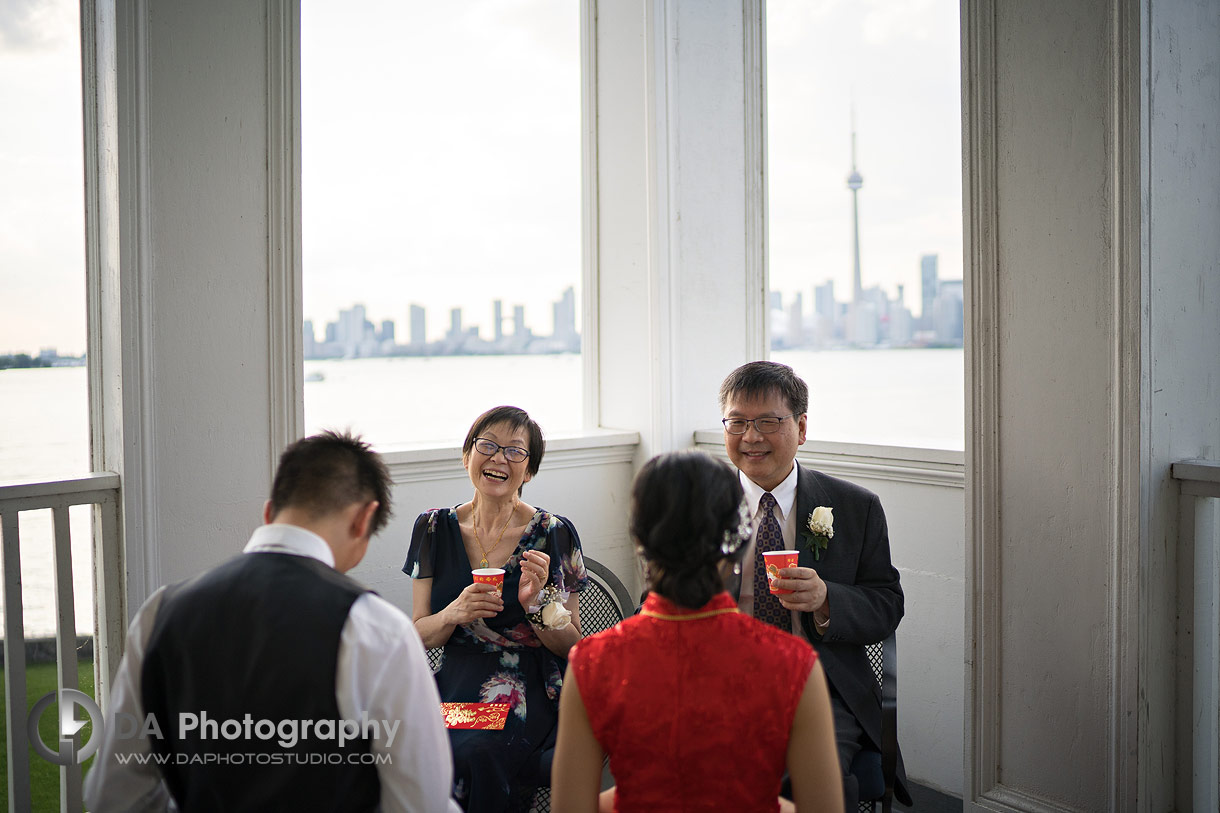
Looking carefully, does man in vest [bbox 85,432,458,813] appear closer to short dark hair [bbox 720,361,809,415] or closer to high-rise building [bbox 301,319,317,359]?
short dark hair [bbox 720,361,809,415]

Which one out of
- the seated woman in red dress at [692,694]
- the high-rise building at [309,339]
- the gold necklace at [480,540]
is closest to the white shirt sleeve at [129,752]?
the seated woman in red dress at [692,694]

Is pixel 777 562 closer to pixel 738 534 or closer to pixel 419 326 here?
pixel 738 534

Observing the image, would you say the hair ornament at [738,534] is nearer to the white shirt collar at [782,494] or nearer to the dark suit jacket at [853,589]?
the dark suit jacket at [853,589]

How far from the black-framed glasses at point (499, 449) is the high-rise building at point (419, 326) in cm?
125

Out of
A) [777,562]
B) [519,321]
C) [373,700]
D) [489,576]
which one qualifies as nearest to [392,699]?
[373,700]

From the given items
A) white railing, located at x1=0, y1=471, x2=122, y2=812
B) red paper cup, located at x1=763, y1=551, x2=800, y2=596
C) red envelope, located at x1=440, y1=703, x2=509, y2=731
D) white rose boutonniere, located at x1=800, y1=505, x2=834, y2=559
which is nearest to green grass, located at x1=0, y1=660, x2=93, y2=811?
white railing, located at x1=0, y1=471, x2=122, y2=812

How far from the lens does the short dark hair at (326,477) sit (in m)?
1.67

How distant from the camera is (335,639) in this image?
60.2 inches

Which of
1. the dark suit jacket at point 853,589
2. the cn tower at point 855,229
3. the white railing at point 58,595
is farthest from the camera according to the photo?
the cn tower at point 855,229

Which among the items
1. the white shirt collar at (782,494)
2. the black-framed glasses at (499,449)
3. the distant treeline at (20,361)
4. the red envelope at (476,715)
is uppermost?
the distant treeline at (20,361)

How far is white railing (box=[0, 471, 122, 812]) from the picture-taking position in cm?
269

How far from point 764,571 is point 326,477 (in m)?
1.34

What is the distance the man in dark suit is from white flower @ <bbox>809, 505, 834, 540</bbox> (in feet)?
0.04

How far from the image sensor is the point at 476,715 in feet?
8.05
